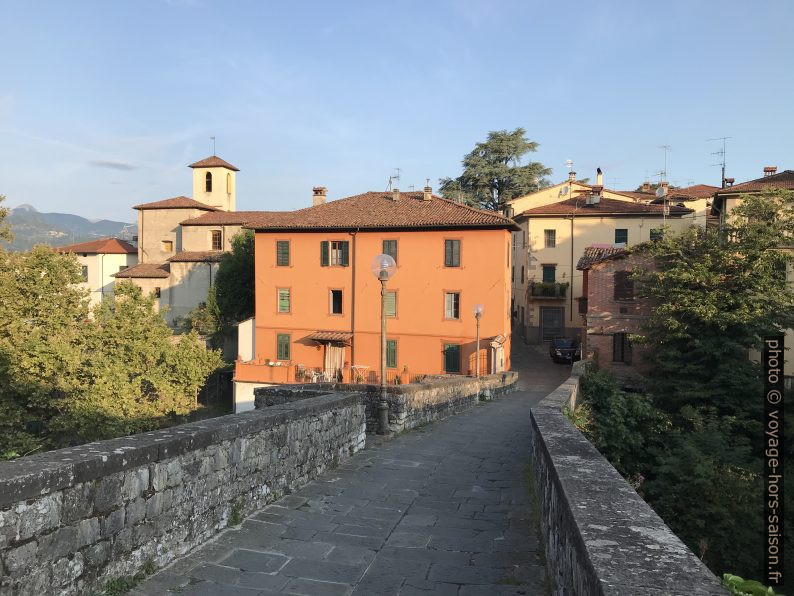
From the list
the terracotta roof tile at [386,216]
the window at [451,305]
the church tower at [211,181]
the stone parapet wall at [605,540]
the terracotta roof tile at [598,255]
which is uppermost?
the church tower at [211,181]

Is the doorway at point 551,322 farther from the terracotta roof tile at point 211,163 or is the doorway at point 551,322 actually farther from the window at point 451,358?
the terracotta roof tile at point 211,163

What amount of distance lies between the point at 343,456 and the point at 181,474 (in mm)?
4091

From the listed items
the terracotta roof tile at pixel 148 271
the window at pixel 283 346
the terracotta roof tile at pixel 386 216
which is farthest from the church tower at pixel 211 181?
the window at pixel 283 346

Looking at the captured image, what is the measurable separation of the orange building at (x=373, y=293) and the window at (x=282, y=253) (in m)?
0.06

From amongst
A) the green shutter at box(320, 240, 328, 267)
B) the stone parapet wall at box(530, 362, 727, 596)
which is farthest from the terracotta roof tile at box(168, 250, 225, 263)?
the stone parapet wall at box(530, 362, 727, 596)

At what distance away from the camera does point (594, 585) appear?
2.45 meters

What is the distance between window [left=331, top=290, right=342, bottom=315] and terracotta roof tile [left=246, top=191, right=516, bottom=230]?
3665mm

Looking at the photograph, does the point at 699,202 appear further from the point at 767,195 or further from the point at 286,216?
the point at 286,216

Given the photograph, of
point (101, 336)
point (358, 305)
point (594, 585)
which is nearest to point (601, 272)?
point (358, 305)

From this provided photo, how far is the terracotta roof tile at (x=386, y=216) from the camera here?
1116 inches

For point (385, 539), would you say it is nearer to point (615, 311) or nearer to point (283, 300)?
point (615, 311)

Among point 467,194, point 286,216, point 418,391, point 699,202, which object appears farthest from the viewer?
point 467,194

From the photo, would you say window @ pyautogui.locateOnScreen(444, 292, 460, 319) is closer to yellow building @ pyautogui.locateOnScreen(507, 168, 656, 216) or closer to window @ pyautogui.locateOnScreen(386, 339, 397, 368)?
window @ pyautogui.locateOnScreen(386, 339, 397, 368)

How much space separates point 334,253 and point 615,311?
14934 millimetres
